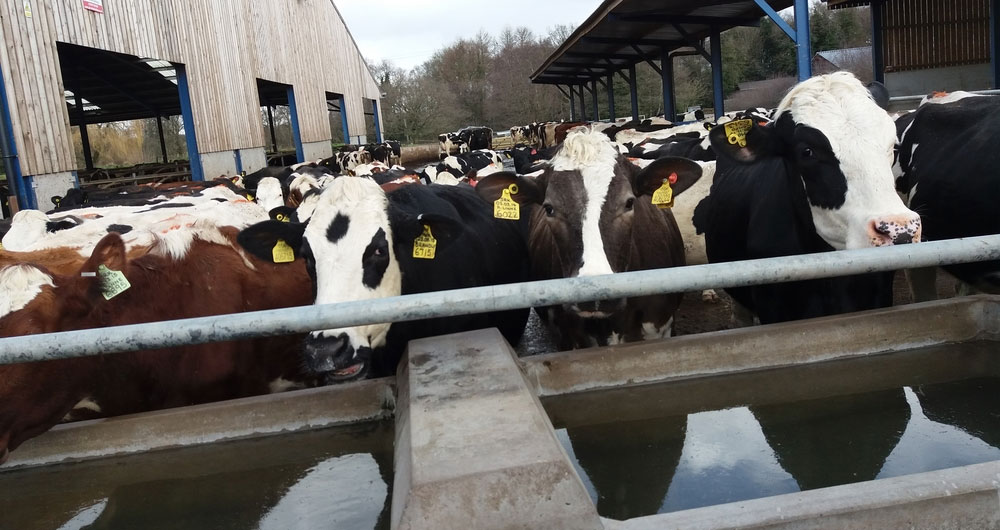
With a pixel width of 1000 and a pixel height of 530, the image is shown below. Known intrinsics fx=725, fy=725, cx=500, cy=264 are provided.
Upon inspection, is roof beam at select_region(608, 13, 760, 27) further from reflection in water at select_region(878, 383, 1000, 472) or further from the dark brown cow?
reflection in water at select_region(878, 383, 1000, 472)

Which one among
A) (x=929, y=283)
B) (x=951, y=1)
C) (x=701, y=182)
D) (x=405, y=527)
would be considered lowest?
(x=929, y=283)

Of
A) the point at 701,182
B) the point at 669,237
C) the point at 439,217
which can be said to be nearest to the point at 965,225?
the point at 669,237

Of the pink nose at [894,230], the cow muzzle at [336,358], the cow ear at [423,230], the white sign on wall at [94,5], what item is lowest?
the cow muzzle at [336,358]

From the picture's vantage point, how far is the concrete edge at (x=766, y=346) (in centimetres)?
288

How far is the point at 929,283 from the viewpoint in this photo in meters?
5.30

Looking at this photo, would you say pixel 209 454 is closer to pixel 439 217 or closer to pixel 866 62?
pixel 439 217

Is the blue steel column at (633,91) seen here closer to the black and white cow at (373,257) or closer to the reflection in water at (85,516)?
the black and white cow at (373,257)

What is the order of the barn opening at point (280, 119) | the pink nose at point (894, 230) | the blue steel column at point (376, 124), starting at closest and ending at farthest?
the pink nose at point (894, 230) < the barn opening at point (280, 119) < the blue steel column at point (376, 124)

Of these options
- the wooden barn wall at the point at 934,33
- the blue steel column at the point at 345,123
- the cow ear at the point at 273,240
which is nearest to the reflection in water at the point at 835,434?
the cow ear at the point at 273,240

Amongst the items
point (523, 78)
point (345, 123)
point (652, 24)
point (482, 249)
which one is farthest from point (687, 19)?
point (523, 78)

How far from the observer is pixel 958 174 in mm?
4336

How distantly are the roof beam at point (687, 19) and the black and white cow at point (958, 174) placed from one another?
9734 mm

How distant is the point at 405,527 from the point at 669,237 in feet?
10.6

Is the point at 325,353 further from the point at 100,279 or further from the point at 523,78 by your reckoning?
the point at 523,78
